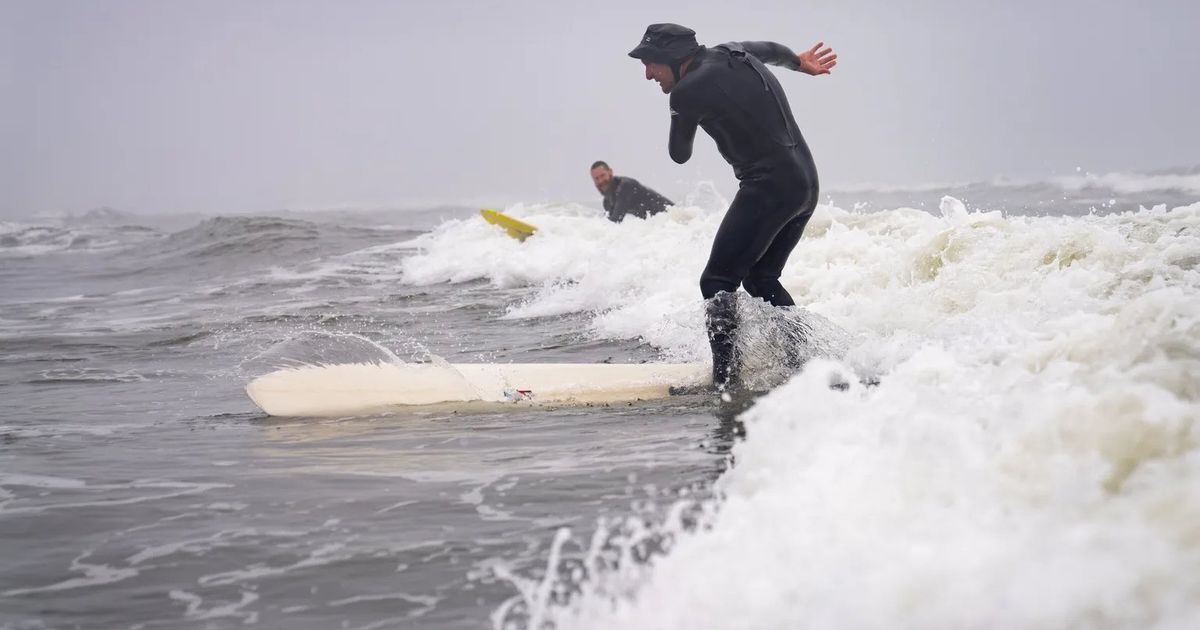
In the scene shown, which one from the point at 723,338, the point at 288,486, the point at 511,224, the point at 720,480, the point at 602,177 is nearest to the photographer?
the point at 720,480

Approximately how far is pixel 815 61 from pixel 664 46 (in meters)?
0.89

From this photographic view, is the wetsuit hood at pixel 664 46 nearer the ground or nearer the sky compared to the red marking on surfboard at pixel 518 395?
nearer the sky

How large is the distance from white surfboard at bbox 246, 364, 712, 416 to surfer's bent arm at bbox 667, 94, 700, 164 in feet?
3.66

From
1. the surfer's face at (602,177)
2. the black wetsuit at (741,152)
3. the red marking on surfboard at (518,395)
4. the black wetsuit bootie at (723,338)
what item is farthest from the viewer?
the surfer's face at (602,177)

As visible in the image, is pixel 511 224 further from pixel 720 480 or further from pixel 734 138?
pixel 720 480

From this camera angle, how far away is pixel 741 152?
532 cm

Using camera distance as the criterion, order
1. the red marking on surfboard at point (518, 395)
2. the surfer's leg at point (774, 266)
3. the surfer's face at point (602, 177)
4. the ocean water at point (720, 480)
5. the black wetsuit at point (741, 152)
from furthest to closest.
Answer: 1. the surfer's face at point (602, 177)
2. the red marking on surfboard at point (518, 395)
3. the surfer's leg at point (774, 266)
4. the black wetsuit at point (741, 152)
5. the ocean water at point (720, 480)

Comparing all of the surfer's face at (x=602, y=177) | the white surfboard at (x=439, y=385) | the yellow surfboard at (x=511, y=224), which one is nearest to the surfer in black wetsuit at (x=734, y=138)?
the white surfboard at (x=439, y=385)

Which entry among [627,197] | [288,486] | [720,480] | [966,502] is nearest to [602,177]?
[627,197]

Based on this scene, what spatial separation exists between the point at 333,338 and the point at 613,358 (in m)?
1.87

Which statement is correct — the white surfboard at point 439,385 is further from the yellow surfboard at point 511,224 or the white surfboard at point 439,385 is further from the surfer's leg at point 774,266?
the yellow surfboard at point 511,224

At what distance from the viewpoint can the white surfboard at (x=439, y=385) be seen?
567cm

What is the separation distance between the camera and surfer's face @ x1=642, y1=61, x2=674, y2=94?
5285 mm

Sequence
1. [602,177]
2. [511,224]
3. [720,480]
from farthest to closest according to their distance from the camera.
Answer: [511,224] → [602,177] → [720,480]
